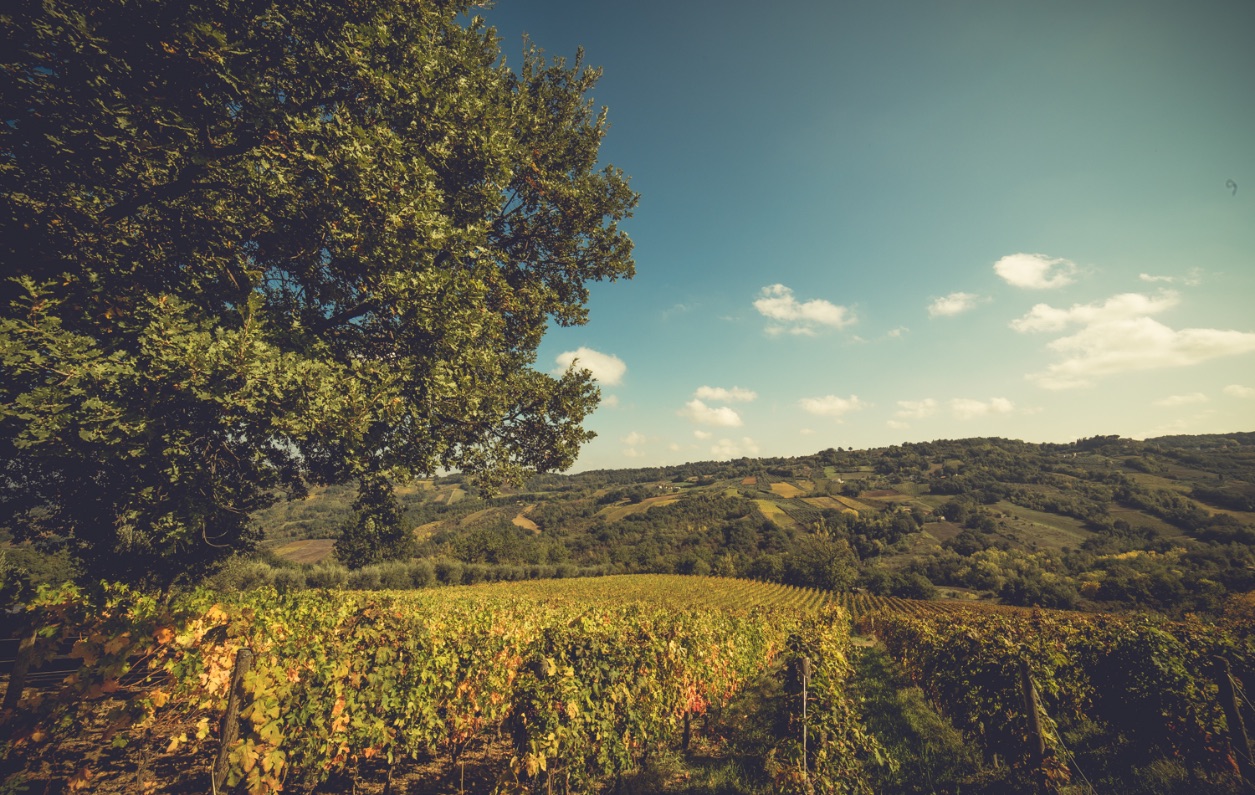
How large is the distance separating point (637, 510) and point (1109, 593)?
82.6m

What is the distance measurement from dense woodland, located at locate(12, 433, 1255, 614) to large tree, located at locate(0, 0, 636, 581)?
1146 inches

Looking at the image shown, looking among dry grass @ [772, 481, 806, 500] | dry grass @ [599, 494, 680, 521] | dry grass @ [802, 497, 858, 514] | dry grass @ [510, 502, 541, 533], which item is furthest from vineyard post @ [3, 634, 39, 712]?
dry grass @ [772, 481, 806, 500]

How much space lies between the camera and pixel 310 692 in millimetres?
5988

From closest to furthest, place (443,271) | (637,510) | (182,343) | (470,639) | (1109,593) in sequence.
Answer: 1. (182,343)
2. (443,271)
3. (470,639)
4. (1109,593)
5. (637,510)

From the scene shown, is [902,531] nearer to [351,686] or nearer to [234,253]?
[351,686]

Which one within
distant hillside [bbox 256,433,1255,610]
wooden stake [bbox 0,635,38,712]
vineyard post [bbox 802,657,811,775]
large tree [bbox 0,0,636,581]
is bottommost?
distant hillside [bbox 256,433,1255,610]

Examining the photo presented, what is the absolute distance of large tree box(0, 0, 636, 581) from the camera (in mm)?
4836

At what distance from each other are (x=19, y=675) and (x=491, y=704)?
22.6ft

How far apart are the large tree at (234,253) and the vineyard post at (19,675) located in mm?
2142

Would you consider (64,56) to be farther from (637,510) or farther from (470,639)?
(637,510)

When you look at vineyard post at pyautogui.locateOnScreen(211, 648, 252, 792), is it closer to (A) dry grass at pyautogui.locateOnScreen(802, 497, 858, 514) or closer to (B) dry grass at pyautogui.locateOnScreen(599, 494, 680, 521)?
(B) dry grass at pyautogui.locateOnScreen(599, 494, 680, 521)

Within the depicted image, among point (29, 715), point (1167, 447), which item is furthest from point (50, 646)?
point (1167, 447)

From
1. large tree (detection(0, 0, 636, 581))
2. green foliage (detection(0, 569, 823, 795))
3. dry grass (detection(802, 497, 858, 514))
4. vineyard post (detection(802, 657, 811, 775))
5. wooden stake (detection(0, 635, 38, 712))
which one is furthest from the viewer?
dry grass (detection(802, 497, 858, 514))

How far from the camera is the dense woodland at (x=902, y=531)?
5428 centimetres
